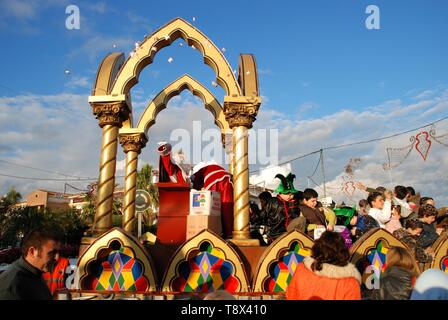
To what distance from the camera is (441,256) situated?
6.37 metres

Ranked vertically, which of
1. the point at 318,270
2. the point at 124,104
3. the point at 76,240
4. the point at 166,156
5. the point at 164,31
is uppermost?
the point at 164,31

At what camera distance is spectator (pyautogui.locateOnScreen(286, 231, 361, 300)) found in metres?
2.99

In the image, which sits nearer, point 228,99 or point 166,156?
point 228,99

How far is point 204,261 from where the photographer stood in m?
5.85

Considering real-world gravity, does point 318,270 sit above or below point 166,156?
below

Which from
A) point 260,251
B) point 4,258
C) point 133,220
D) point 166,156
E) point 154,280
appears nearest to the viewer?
point 154,280

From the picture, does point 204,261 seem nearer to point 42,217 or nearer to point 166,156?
point 166,156

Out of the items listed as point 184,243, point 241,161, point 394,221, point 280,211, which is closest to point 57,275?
point 184,243

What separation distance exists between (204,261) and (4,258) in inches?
569

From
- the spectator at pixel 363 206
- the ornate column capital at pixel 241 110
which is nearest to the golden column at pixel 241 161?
the ornate column capital at pixel 241 110

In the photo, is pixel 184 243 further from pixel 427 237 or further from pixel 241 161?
pixel 427 237

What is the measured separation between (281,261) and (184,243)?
5.36 feet

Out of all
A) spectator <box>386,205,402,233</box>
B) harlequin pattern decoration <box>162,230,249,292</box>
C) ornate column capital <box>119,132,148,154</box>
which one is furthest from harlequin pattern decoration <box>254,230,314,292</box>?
ornate column capital <box>119,132,148,154</box>
